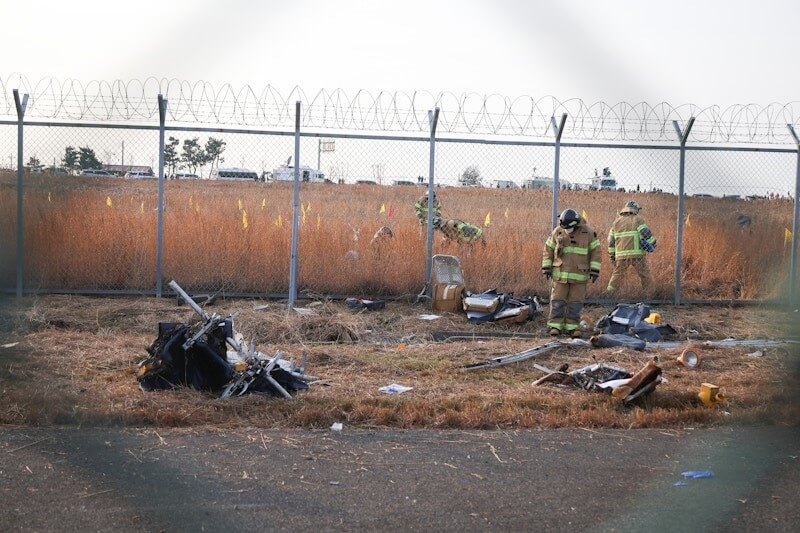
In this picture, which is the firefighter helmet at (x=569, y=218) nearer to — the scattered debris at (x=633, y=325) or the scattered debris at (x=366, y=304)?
the scattered debris at (x=633, y=325)

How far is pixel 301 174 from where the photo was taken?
39.1 feet

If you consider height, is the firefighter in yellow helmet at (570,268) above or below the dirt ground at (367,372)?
above

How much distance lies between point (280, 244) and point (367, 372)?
4640 millimetres

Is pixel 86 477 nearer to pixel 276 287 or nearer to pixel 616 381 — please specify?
pixel 616 381

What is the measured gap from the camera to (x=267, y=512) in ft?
14.0

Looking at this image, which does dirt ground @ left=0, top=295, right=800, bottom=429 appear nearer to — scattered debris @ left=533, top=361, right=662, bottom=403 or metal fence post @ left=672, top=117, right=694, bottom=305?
scattered debris @ left=533, top=361, right=662, bottom=403

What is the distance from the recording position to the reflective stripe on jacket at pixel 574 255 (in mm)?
10383

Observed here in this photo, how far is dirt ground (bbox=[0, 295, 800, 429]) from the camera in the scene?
19.7 feet

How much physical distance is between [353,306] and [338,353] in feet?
9.20

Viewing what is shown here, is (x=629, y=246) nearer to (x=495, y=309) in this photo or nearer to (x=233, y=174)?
(x=495, y=309)

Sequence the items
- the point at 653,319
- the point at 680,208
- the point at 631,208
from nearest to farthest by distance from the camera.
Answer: the point at 653,319, the point at 680,208, the point at 631,208

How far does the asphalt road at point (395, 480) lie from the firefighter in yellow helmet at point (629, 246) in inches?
263

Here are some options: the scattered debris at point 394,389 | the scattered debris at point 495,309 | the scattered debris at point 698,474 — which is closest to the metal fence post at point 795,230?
the scattered debris at point 495,309

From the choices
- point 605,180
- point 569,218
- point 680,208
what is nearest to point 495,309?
point 569,218
